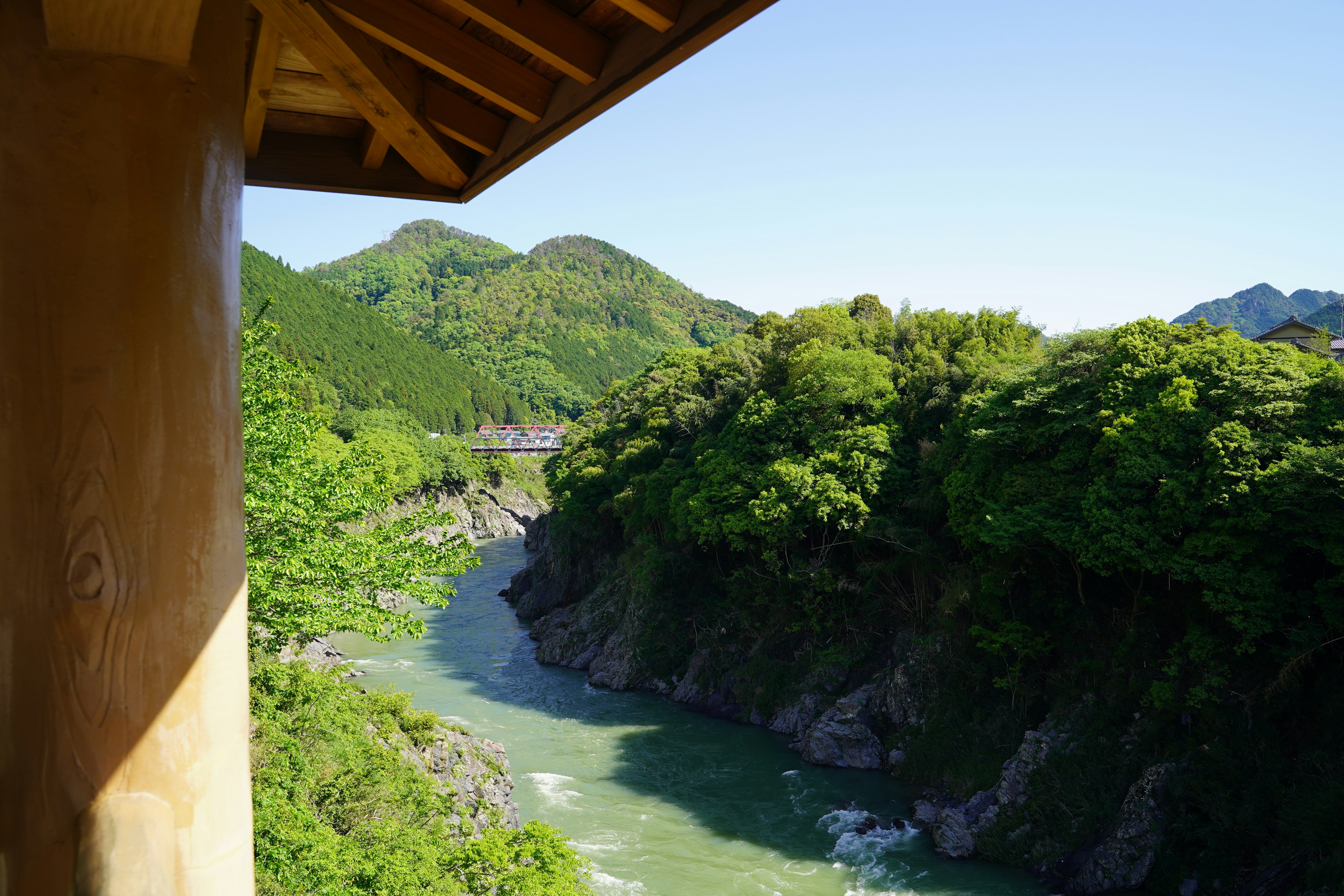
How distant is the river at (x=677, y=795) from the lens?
13.3m

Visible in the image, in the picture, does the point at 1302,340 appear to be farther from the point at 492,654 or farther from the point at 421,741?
the point at 492,654

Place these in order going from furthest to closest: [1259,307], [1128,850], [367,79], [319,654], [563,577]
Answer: [1259,307], [563,577], [319,654], [1128,850], [367,79]

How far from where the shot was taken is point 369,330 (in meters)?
93.7

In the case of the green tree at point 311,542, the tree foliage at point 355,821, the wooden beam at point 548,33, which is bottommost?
the tree foliage at point 355,821

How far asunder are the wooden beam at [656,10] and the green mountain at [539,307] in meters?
101

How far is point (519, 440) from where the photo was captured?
74.8 m

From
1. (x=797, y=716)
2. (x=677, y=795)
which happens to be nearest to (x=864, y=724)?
(x=797, y=716)

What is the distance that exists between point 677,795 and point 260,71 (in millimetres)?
16014

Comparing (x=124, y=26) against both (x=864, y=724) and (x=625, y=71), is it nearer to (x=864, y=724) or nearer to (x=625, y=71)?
(x=625, y=71)

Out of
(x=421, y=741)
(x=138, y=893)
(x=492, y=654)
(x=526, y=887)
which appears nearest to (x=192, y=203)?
(x=138, y=893)

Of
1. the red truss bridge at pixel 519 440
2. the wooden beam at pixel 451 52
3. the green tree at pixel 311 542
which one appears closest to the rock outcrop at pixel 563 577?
the green tree at pixel 311 542

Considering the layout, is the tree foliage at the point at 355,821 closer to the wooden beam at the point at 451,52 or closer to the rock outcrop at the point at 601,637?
the wooden beam at the point at 451,52

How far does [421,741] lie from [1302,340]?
20.4 metres

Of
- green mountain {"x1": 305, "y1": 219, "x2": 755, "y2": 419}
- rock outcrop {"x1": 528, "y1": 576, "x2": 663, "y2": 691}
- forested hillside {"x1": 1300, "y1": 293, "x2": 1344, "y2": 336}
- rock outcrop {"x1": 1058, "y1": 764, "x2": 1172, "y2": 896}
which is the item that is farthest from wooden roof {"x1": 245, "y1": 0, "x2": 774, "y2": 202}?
green mountain {"x1": 305, "y1": 219, "x2": 755, "y2": 419}
